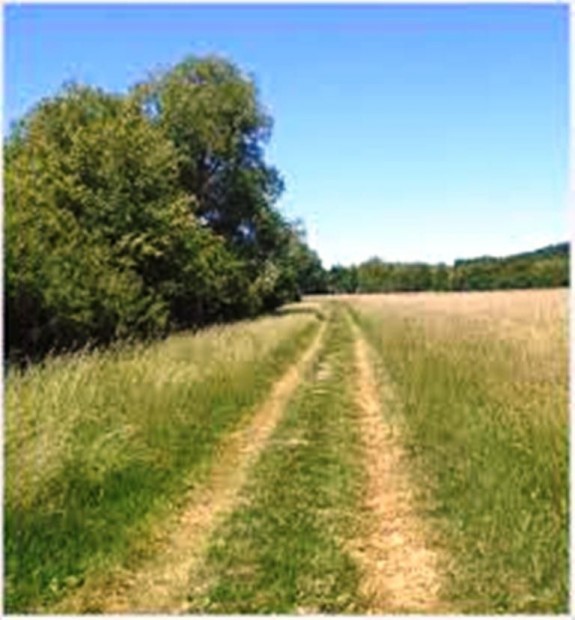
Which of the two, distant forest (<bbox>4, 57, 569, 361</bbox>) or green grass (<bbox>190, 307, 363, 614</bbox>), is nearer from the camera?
green grass (<bbox>190, 307, 363, 614</bbox>)

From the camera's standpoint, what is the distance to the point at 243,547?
29.0 ft

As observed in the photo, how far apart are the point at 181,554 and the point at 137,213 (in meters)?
20.7

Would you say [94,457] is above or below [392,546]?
above

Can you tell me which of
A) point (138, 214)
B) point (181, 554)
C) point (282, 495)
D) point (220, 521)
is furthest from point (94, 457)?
point (138, 214)

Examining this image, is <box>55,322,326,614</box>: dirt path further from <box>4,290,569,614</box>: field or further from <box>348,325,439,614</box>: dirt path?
<box>348,325,439,614</box>: dirt path

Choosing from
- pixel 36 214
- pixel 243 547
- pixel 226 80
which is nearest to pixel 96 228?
pixel 36 214

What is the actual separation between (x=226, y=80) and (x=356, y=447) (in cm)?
3689

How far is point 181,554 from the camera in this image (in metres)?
8.71

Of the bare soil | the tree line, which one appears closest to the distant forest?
the tree line

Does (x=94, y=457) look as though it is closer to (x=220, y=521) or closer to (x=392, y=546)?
(x=220, y=521)

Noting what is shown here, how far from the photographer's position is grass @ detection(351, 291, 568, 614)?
25.4ft

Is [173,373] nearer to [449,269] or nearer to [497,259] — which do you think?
[497,259]

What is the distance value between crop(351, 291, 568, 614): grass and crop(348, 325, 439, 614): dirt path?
0.17 meters

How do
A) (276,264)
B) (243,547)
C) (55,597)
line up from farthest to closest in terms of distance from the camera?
(276,264), (243,547), (55,597)
